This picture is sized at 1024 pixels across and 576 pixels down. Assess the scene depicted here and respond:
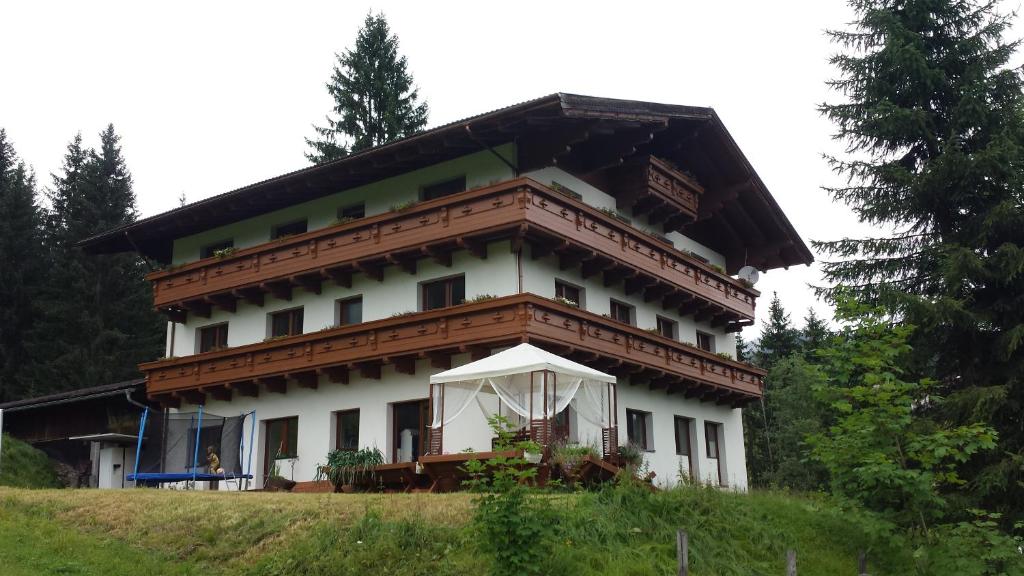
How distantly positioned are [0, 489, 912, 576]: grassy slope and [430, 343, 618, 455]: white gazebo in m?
3.56

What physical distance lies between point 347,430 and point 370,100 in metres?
23.9

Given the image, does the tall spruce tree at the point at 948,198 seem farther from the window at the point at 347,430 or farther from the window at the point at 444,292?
the window at the point at 347,430

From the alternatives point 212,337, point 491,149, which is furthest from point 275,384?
point 491,149

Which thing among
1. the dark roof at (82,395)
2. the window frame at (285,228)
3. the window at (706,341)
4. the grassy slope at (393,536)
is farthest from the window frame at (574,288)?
the dark roof at (82,395)

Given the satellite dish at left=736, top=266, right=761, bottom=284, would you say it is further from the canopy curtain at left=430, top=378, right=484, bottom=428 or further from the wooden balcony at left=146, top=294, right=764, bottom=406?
the canopy curtain at left=430, top=378, right=484, bottom=428

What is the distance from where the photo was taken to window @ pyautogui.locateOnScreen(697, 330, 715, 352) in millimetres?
31000

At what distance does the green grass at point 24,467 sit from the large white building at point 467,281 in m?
4.56

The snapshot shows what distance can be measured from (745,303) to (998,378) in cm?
1038

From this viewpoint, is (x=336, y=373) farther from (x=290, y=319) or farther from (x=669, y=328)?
(x=669, y=328)

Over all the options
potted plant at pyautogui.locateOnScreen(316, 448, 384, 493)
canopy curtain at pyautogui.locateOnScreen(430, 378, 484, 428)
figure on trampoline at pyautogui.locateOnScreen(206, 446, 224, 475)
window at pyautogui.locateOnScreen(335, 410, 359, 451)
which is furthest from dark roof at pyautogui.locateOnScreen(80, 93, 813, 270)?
potted plant at pyautogui.locateOnScreen(316, 448, 384, 493)

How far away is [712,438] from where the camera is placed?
30.0 meters

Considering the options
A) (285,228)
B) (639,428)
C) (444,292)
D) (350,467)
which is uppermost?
(285,228)

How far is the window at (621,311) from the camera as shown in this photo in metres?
26.6

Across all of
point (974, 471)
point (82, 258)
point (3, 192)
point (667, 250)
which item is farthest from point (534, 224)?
point (3, 192)
